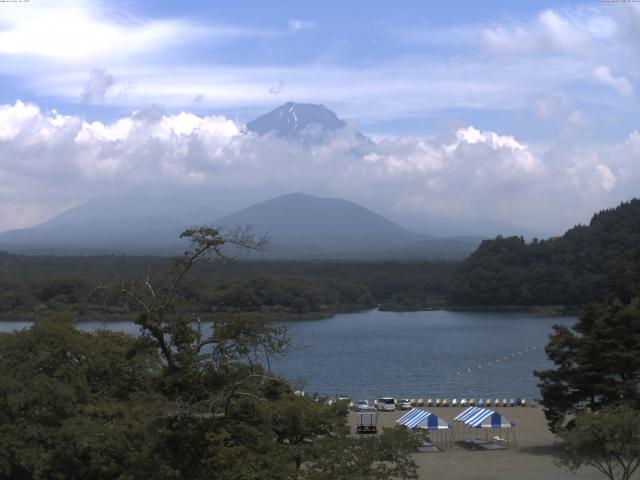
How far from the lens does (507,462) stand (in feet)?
47.3

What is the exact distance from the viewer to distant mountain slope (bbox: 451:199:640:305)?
58.8 metres

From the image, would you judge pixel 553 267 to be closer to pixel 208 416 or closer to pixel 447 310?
pixel 447 310

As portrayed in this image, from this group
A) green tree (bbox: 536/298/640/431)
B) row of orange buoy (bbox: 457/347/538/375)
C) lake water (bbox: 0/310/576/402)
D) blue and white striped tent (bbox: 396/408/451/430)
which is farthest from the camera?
row of orange buoy (bbox: 457/347/538/375)

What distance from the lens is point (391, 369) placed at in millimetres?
32094

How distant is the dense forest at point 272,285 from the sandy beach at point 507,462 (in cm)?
2253

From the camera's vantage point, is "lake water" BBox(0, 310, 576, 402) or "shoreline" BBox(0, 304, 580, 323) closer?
"lake water" BBox(0, 310, 576, 402)

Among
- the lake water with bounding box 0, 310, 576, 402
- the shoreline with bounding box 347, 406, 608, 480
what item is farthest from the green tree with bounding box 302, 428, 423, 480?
the lake water with bounding box 0, 310, 576, 402

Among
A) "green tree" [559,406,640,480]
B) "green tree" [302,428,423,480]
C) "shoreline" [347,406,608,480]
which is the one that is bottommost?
"shoreline" [347,406,608,480]

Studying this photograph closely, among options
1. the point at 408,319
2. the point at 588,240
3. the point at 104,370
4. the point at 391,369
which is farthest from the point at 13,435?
the point at 588,240

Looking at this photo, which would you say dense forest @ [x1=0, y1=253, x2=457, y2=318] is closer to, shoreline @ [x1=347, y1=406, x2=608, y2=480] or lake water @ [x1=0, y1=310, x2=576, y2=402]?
lake water @ [x1=0, y1=310, x2=576, y2=402]

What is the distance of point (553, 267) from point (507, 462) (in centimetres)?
4786

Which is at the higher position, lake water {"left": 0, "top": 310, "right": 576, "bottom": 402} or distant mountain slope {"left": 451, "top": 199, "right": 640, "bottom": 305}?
distant mountain slope {"left": 451, "top": 199, "right": 640, "bottom": 305}

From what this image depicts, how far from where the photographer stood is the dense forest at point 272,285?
5181 centimetres

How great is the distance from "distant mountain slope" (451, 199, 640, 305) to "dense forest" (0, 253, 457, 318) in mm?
4014
